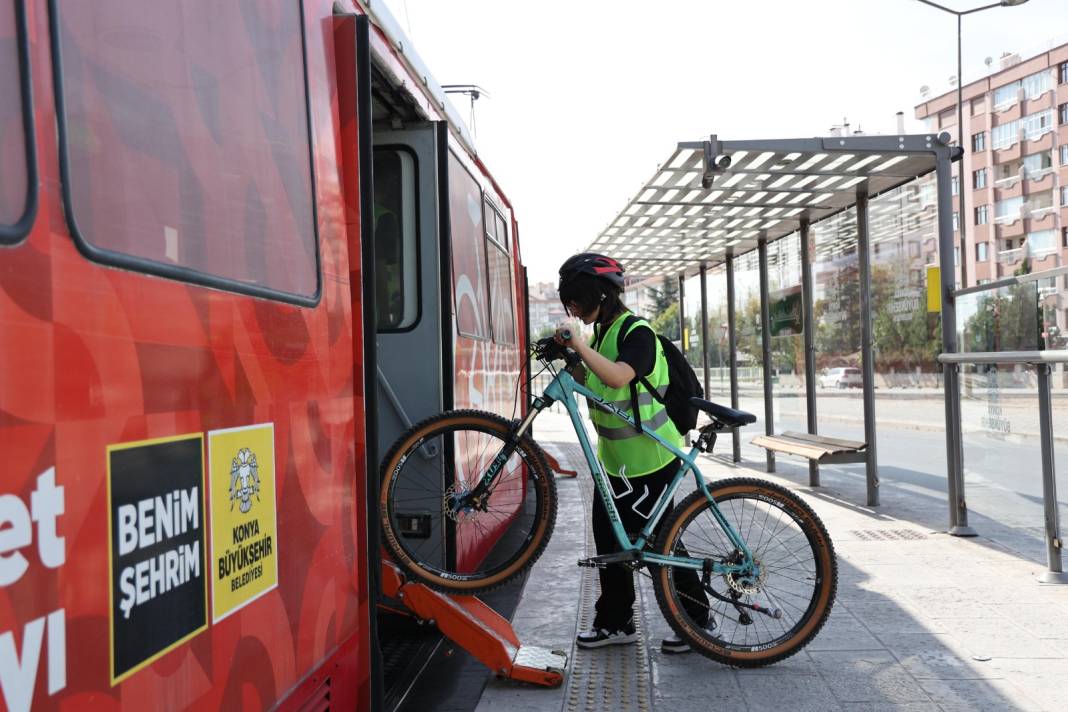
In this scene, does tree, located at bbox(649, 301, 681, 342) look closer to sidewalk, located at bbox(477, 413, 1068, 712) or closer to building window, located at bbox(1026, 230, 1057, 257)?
sidewalk, located at bbox(477, 413, 1068, 712)

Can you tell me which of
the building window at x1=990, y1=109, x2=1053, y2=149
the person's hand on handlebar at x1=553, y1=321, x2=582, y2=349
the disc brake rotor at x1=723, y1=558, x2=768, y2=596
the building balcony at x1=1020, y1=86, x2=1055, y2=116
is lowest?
the disc brake rotor at x1=723, y1=558, x2=768, y2=596

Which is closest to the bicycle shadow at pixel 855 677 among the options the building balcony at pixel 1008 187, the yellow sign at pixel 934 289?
the yellow sign at pixel 934 289

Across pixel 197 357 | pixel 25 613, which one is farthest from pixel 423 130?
pixel 25 613

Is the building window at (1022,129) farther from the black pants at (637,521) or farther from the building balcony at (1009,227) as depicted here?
the black pants at (637,521)

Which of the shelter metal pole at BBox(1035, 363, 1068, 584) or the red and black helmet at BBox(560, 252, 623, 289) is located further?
the shelter metal pole at BBox(1035, 363, 1068, 584)

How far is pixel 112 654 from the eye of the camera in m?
1.59

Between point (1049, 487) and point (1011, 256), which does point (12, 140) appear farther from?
point (1011, 256)

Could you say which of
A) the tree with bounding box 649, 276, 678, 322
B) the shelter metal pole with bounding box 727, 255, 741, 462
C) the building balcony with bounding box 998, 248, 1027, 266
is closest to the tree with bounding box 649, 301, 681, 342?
the shelter metal pole with bounding box 727, 255, 741, 462

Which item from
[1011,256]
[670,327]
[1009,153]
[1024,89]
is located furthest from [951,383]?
[1009,153]

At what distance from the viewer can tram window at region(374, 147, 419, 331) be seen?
4.72m

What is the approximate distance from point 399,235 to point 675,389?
1596mm

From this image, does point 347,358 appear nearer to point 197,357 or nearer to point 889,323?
point 197,357

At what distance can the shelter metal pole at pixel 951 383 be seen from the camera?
270 inches

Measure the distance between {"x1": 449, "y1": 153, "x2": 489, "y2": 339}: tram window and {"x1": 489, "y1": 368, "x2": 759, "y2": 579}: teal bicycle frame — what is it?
1.05m
